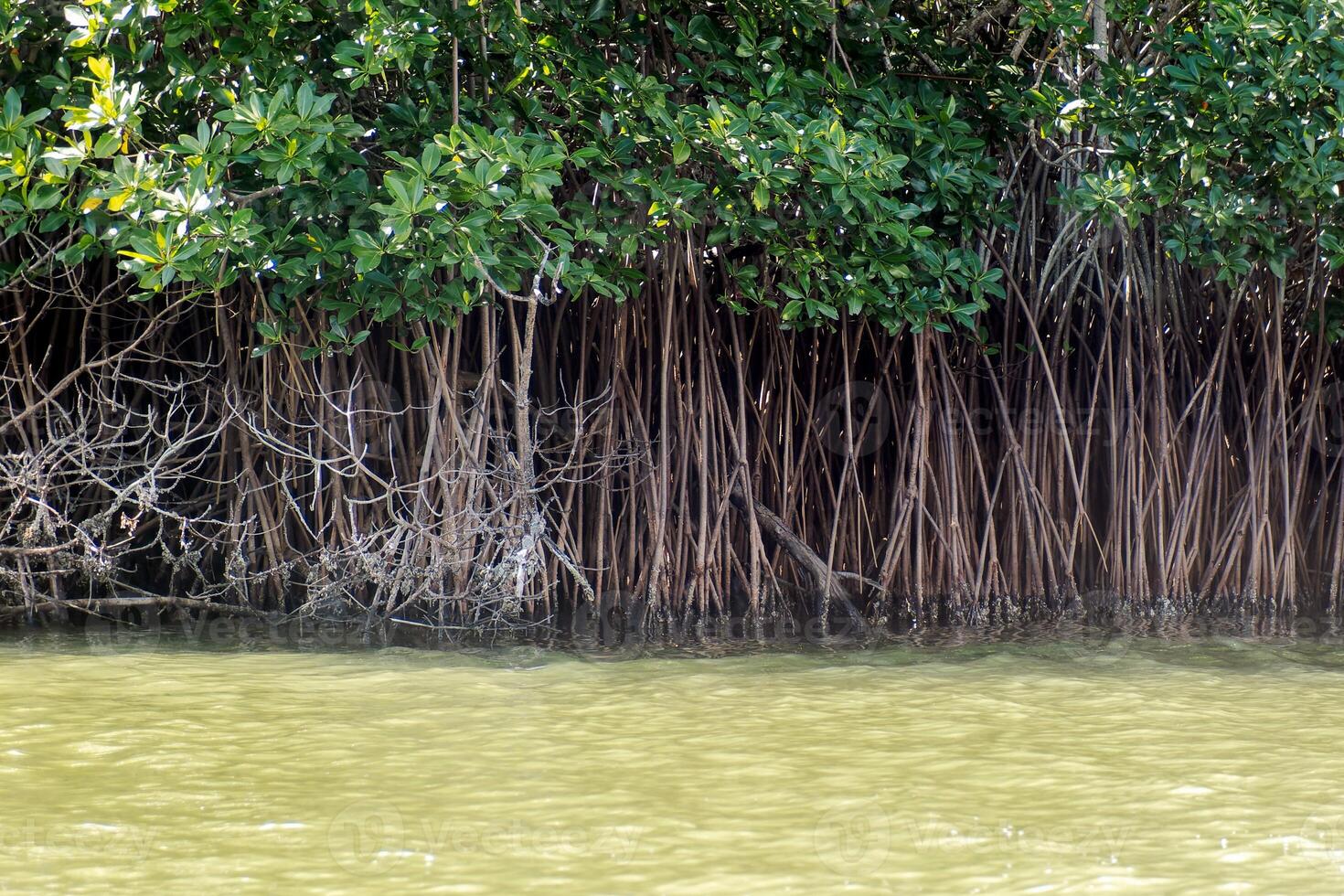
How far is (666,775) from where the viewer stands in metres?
2.47

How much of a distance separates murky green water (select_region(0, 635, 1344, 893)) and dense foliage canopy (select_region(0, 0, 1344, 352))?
1.10 meters

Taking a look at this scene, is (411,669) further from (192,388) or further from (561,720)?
(192,388)

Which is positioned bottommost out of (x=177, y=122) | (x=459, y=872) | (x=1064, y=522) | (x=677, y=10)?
(x=459, y=872)

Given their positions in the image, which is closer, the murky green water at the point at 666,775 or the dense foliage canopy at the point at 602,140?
the murky green water at the point at 666,775

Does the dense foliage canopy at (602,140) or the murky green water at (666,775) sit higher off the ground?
the dense foliage canopy at (602,140)

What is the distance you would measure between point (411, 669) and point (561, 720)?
0.85m

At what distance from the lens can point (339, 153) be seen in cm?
346

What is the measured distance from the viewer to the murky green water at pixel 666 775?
1917mm

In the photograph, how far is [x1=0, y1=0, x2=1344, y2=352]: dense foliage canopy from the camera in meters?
3.25

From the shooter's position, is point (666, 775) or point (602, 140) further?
point (602, 140)

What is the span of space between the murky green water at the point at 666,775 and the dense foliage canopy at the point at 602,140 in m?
1.10

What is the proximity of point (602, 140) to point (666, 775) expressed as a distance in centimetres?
200

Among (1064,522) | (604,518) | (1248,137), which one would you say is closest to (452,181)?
(604,518)

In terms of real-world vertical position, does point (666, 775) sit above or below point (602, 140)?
below
